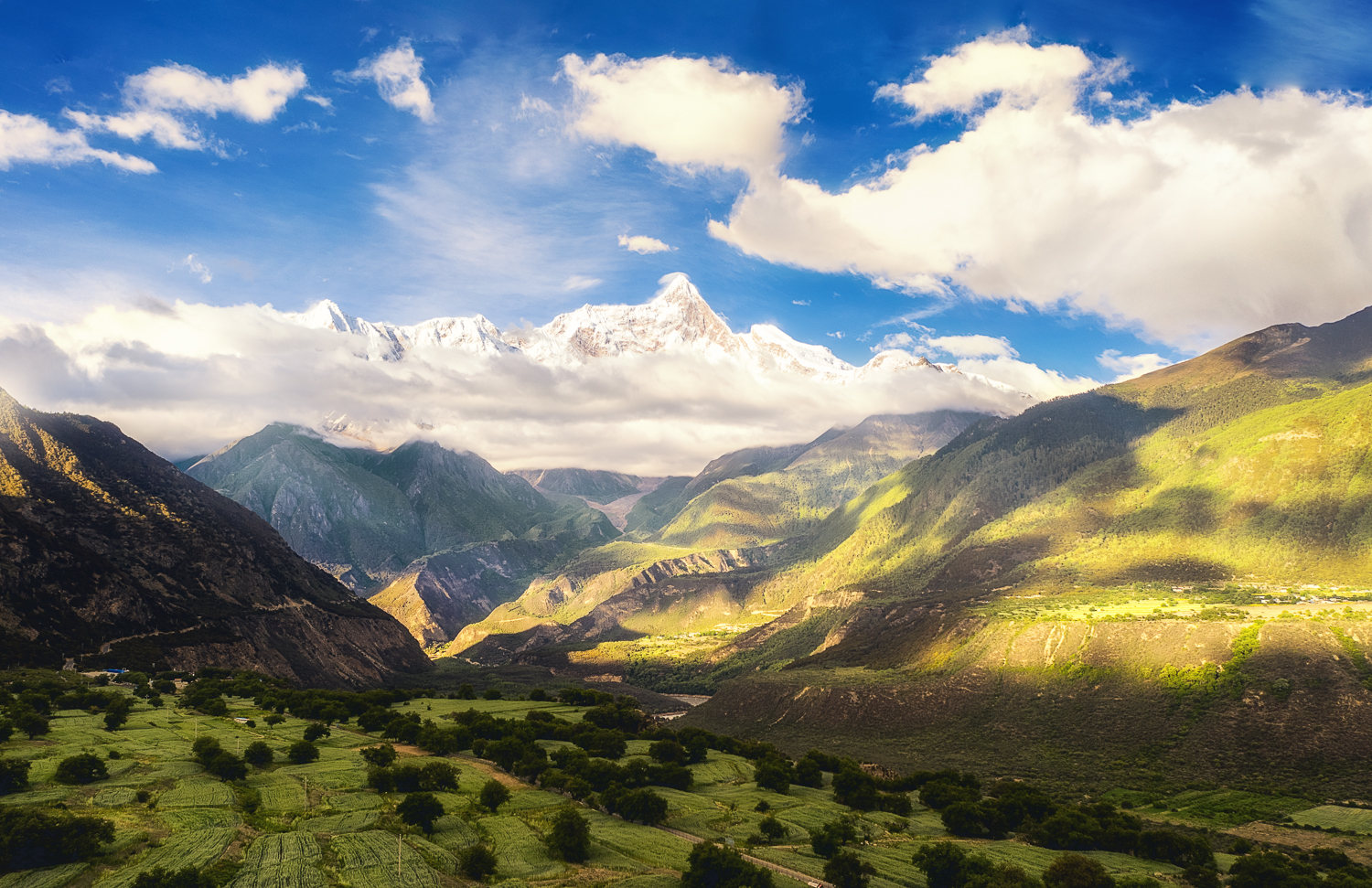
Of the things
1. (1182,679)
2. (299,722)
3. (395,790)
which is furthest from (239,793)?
(1182,679)

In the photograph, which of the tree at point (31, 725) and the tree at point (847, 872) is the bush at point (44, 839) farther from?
the tree at point (847, 872)

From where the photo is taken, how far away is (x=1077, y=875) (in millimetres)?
57812

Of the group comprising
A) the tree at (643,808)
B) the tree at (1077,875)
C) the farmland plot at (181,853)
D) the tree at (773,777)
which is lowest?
the tree at (773,777)

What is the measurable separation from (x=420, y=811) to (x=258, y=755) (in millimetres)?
24593

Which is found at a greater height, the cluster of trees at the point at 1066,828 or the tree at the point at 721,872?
the tree at the point at 721,872

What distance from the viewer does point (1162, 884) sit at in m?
62.1

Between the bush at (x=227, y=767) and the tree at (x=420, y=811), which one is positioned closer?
the tree at (x=420, y=811)

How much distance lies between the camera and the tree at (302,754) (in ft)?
246

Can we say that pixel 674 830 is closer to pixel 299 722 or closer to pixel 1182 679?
pixel 299 722

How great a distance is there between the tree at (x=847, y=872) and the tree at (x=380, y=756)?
45.4m

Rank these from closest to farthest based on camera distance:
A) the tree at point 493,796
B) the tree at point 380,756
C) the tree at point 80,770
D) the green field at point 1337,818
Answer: the tree at point 80,770 → the tree at point 493,796 → the tree at point 380,756 → the green field at point 1337,818

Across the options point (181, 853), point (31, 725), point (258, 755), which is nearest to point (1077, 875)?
point (181, 853)

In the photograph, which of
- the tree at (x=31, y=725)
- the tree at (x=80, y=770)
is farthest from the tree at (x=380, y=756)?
the tree at (x=31, y=725)

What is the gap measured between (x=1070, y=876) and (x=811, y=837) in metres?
21.9
